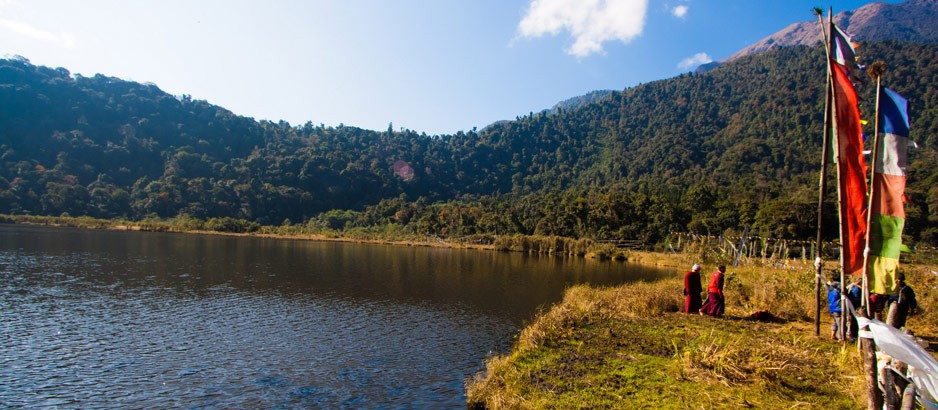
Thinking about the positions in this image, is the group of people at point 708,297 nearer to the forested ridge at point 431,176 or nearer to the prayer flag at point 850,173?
the prayer flag at point 850,173

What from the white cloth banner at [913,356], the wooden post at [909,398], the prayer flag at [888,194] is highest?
the prayer flag at [888,194]

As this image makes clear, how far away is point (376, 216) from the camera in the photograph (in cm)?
12462

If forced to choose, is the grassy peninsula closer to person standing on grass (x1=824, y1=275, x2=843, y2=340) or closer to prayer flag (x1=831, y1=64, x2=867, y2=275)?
person standing on grass (x1=824, y1=275, x2=843, y2=340)

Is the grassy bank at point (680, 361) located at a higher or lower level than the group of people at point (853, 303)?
lower

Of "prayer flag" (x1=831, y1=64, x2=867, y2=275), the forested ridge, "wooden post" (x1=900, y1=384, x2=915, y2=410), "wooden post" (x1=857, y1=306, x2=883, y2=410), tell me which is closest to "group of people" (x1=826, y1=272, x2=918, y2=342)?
"prayer flag" (x1=831, y1=64, x2=867, y2=275)

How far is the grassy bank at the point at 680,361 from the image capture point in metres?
8.91

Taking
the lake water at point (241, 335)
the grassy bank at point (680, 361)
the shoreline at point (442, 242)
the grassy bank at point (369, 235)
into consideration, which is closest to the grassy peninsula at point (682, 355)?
the grassy bank at point (680, 361)

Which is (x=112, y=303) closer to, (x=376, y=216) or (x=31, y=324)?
(x=31, y=324)

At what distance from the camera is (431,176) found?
200m

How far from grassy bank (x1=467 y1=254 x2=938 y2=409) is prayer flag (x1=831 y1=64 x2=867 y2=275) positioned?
2530 millimetres

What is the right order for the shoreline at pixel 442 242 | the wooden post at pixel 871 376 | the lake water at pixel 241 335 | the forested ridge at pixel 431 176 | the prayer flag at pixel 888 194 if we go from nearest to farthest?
the wooden post at pixel 871 376
the prayer flag at pixel 888 194
the lake water at pixel 241 335
the shoreline at pixel 442 242
the forested ridge at pixel 431 176

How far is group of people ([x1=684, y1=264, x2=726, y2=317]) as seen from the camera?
55.0 feet

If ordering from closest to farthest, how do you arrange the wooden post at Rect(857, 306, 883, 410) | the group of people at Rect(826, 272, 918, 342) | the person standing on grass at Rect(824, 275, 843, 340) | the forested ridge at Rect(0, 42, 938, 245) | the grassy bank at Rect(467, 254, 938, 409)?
1. the wooden post at Rect(857, 306, 883, 410)
2. the grassy bank at Rect(467, 254, 938, 409)
3. the group of people at Rect(826, 272, 918, 342)
4. the person standing on grass at Rect(824, 275, 843, 340)
5. the forested ridge at Rect(0, 42, 938, 245)

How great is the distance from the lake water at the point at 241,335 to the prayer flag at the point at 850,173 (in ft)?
29.0
